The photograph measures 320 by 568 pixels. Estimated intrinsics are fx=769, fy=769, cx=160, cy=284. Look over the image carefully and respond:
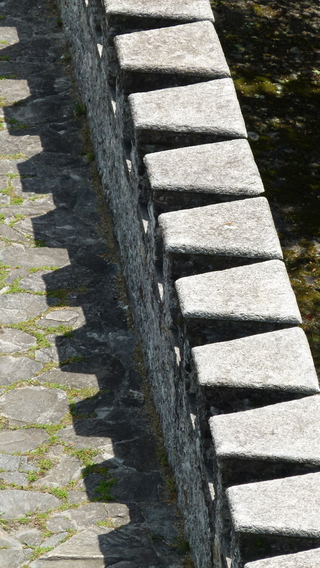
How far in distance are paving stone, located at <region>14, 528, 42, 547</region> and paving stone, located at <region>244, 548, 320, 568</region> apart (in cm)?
164

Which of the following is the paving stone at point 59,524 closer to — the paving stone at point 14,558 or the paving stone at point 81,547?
the paving stone at point 81,547

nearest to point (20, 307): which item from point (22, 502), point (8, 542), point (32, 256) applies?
point (32, 256)

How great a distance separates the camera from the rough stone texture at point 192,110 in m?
4.20

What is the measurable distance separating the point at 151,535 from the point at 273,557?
1.57 m

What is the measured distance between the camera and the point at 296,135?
7633mm

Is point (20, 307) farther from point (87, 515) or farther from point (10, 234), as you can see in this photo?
point (87, 515)

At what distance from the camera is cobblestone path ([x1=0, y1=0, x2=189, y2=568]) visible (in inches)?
159

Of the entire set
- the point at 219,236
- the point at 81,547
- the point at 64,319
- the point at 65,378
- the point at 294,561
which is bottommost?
the point at 81,547

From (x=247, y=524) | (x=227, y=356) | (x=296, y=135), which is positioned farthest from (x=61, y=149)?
(x=247, y=524)

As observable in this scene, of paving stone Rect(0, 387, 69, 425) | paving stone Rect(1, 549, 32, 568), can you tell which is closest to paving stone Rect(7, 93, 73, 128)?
paving stone Rect(0, 387, 69, 425)

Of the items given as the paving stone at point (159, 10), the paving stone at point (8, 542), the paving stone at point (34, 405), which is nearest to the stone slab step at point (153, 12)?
the paving stone at point (159, 10)

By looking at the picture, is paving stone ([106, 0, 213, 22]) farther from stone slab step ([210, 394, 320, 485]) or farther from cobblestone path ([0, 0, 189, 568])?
stone slab step ([210, 394, 320, 485])

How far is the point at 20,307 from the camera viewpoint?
17.2 ft

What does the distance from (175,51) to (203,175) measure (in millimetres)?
1026
